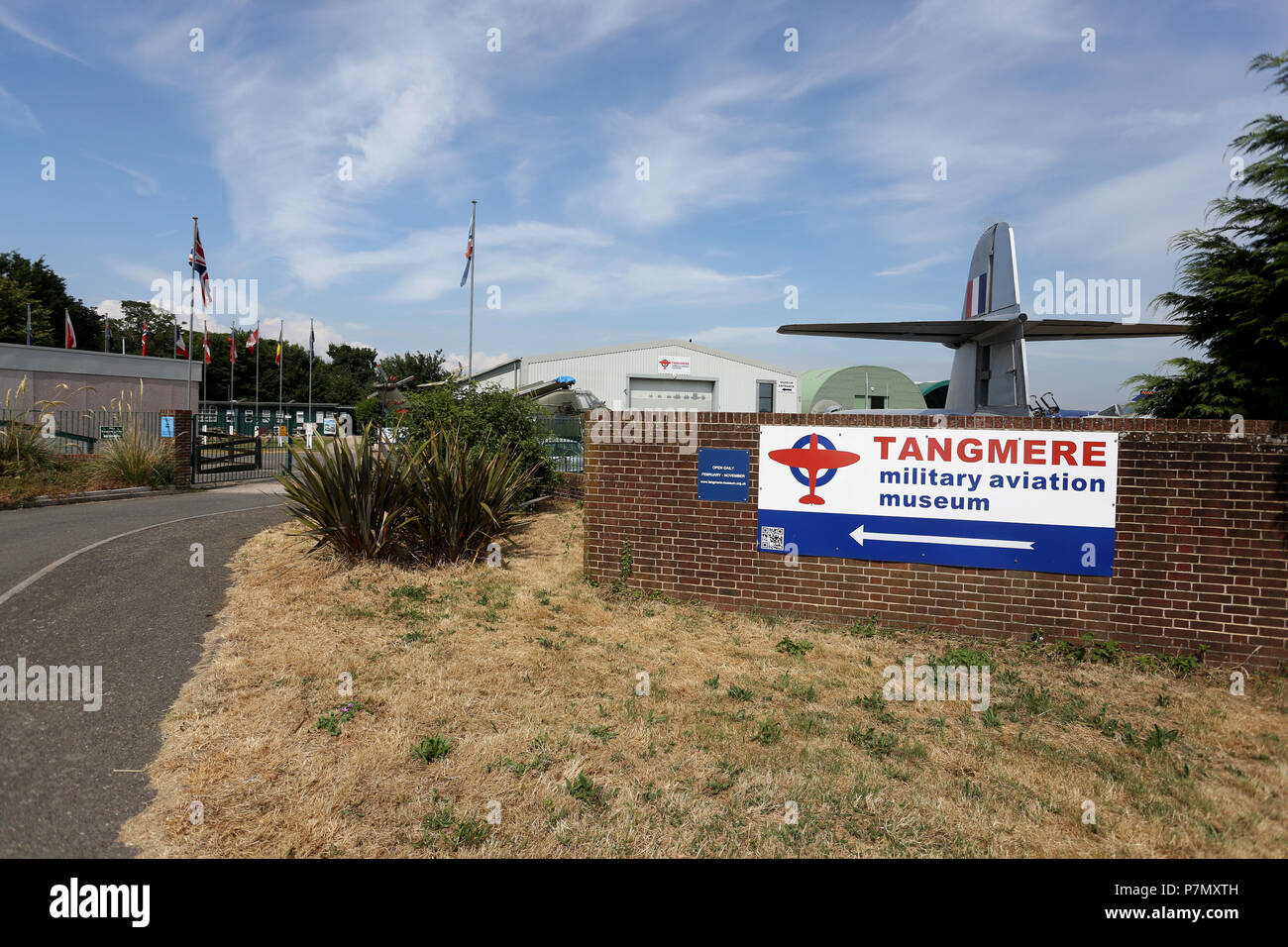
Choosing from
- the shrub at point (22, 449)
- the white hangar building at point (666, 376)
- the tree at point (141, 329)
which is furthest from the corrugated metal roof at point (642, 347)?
the tree at point (141, 329)

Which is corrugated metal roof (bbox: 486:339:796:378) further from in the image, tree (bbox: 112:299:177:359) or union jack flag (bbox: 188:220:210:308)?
tree (bbox: 112:299:177:359)

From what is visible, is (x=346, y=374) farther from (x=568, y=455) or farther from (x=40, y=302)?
(x=568, y=455)

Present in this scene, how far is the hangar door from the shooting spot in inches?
1513

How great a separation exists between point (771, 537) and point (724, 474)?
80 cm

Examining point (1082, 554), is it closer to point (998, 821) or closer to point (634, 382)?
point (998, 821)

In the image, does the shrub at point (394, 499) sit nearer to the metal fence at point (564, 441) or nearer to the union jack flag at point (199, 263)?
the metal fence at point (564, 441)

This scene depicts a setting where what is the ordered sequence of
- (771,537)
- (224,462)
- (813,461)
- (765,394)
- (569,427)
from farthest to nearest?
(765,394) < (224,462) < (569,427) < (771,537) < (813,461)

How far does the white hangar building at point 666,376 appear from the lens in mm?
36812

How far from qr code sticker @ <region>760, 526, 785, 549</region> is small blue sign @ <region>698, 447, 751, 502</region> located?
1.18ft

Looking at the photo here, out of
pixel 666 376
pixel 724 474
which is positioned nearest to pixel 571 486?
pixel 724 474

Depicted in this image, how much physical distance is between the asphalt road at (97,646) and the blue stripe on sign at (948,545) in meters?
5.39

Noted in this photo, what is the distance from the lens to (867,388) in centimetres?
3894

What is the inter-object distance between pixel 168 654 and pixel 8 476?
1320 centimetres

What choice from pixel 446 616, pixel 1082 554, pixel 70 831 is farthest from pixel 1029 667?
pixel 70 831
